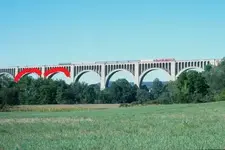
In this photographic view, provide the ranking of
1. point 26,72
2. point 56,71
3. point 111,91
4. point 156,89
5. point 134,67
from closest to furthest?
point 134,67 < point 111,91 < point 56,71 < point 26,72 < point 156,89

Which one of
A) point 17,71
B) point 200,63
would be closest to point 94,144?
point 200,63

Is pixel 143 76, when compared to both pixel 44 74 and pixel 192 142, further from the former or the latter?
pixel 192 142

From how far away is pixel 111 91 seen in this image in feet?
449

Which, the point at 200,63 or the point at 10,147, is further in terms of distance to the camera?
the point at 200,63

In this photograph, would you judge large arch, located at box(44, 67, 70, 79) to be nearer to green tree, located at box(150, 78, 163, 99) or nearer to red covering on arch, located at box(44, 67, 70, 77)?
red covering on arch, located at box(44, 67, 70, 77)

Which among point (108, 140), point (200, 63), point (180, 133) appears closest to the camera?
point (108, 140)

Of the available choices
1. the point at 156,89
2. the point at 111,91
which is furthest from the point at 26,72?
the point at 156,89

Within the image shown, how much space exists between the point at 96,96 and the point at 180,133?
380ft

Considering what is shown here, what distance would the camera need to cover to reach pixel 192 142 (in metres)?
12.5

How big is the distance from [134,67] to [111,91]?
12276 millimetres

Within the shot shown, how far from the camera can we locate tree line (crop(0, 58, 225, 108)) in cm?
7844

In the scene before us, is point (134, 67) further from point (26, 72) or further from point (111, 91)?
point (26, 72)

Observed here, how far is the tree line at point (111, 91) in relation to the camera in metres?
78.4

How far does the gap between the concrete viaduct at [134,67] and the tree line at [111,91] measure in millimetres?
4839
